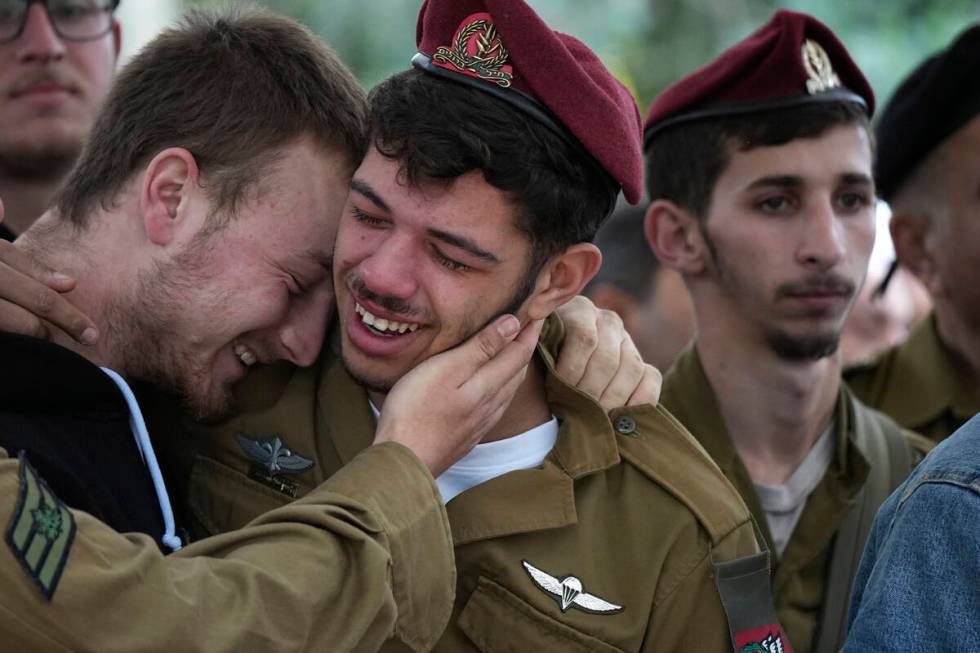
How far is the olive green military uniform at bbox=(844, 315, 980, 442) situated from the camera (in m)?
4.50

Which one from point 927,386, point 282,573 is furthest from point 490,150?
point 927,386

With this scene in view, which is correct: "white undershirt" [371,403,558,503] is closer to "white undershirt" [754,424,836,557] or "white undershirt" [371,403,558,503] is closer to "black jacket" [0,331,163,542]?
"black jacket" [0,331,163,542]

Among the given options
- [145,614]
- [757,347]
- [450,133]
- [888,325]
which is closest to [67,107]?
[450,133]

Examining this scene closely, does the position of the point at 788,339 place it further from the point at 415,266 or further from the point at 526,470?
the point at 415,266

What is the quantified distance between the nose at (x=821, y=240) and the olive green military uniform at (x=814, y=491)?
47cm

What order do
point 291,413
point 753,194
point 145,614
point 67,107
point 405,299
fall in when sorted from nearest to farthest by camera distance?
point 145,614 < point 405,299 < point 291,413 < point 753,194 < point 67,107

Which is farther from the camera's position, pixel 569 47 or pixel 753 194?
pixel 753 194

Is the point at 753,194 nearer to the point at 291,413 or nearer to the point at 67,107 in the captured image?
the point at 291,413

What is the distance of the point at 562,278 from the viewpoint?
3.00 meters

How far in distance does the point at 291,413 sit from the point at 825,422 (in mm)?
1714

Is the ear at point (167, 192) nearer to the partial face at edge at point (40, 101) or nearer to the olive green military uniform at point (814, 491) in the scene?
the partial face at edge at point (40, 101)

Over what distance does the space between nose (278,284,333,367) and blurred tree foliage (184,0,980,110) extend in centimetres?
786

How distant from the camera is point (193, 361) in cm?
283

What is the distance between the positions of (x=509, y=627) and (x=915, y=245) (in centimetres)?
261
